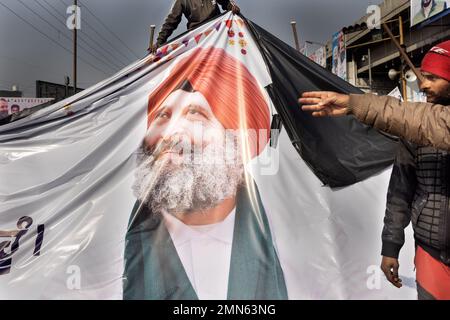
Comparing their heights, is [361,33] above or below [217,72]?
above

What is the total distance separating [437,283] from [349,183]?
0.72 metres

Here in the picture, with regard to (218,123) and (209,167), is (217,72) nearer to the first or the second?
(218,123)

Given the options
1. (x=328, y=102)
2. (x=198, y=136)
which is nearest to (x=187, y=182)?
(x=198, y=136)

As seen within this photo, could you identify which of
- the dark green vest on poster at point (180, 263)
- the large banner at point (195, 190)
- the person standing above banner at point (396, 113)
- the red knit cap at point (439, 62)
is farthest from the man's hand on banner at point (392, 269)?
the red knit cap at point (439, 62)

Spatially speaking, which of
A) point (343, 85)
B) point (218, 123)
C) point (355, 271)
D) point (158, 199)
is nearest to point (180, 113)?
point (218, 123)

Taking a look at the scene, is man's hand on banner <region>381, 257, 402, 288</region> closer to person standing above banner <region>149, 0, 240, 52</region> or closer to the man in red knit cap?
the man in red knit cap

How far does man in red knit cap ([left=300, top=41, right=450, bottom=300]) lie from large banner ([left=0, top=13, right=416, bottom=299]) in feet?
1.18

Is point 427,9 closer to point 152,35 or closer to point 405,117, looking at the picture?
point 152,35

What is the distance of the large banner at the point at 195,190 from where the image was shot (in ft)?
6.61

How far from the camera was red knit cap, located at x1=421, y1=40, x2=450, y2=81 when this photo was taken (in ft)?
4.99

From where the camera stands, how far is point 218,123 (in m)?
2.19

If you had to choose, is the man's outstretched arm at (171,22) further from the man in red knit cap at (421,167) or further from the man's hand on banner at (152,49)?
the man in red knit cap at (421,167)

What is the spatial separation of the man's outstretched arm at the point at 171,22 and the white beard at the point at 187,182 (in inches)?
35.1

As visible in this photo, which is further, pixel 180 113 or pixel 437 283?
pixel 180 113
